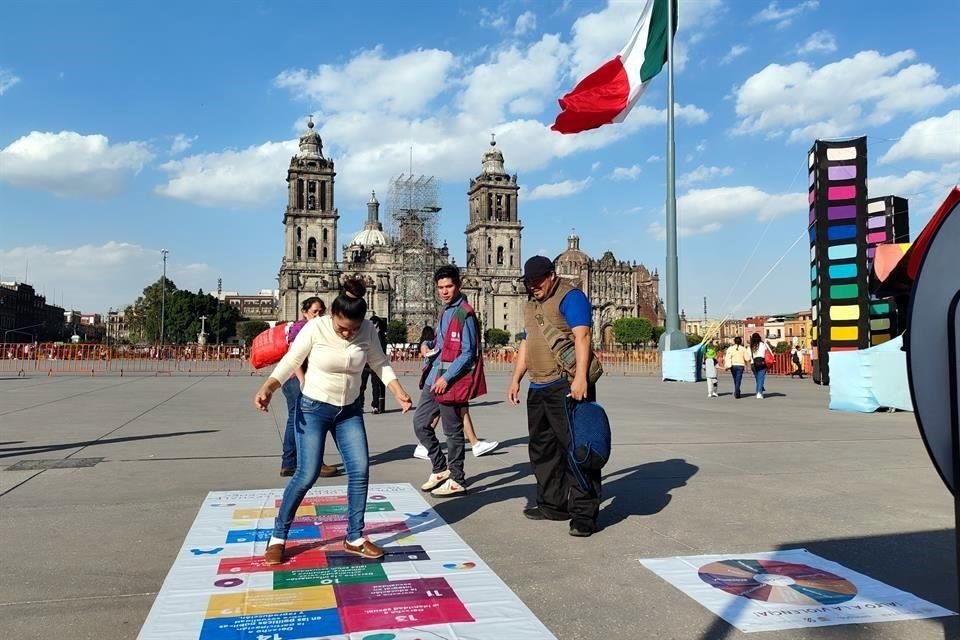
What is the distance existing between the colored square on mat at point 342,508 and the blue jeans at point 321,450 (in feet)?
3.54

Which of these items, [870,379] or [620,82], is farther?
[620,82]

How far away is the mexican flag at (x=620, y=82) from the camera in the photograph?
18516mm

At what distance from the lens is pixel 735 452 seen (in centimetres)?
808

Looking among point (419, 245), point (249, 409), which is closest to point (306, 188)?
point (419, 245)

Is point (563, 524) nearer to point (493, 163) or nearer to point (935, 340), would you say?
point (935, 340)

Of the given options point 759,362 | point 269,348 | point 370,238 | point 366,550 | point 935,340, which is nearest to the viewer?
point 935,340

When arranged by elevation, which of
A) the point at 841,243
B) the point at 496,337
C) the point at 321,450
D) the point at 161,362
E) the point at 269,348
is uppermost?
the point at 841,243

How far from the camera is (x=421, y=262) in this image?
95.3 meters

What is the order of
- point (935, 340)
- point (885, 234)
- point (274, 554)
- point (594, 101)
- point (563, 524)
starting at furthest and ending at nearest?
1. point (885, 234)
2. point (594, 101)
3. point (563, 524)
4. point (274, 554)
5. point (935, 340)

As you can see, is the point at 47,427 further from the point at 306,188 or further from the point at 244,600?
the point at 306,188

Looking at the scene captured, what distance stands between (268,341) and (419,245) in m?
89.1

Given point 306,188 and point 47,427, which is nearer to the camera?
point 47,427

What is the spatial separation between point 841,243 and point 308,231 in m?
83.3

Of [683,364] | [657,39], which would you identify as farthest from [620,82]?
[683,364]
